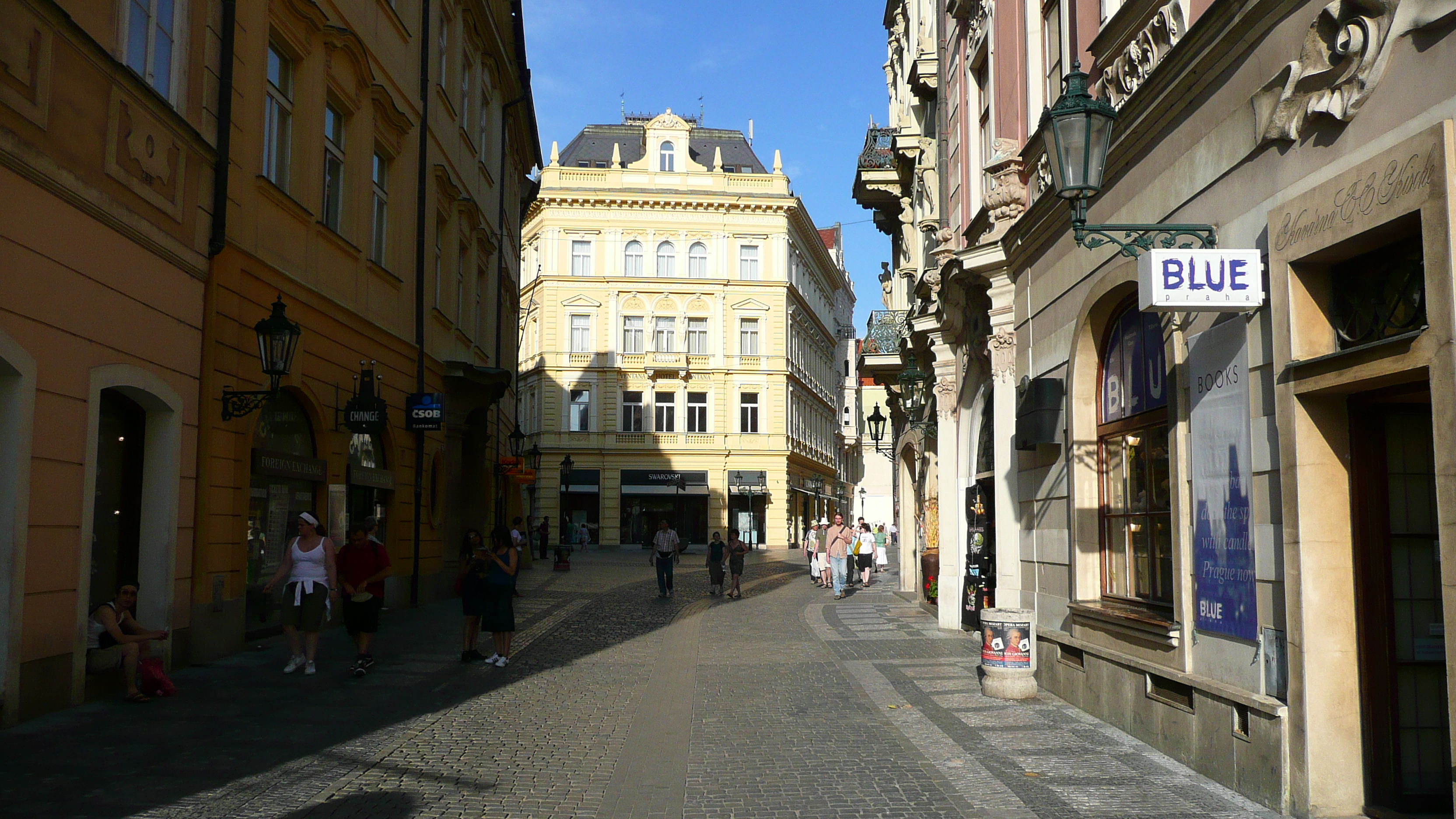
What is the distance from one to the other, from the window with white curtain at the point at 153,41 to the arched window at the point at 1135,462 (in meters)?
8.91

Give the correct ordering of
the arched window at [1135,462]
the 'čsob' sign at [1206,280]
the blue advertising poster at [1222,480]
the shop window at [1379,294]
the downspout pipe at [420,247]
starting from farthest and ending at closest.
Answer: the downspout pipe at [420,247]
the arched window at [1135,462]
the blue advertising poster at [1222,480]
the 'čsob' sign at [1206,280]
the shop window at [1379,294]

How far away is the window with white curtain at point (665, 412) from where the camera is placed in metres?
55.2

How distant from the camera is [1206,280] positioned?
6.72 m

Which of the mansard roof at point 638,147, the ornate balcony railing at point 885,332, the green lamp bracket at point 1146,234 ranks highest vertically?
the mansard roof at point 638,147

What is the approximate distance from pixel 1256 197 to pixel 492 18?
22165 millimetres

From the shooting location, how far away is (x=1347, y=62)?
5793mm

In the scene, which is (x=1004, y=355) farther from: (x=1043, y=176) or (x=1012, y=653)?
(x=1012, y=653)

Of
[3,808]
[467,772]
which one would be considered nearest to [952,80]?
[467,772]

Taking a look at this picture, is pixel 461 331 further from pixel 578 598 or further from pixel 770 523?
pixel 770 523

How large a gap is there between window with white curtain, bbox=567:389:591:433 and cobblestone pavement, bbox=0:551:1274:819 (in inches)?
1618

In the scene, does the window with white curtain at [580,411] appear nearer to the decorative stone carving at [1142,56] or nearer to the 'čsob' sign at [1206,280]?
the decorative stone carving at [1142,56]

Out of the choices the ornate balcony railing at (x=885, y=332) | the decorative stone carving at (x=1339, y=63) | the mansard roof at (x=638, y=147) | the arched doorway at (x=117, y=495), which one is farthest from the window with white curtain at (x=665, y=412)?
the decorative stone carving at (x=1339, y=63)

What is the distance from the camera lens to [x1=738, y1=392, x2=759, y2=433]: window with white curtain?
55969 mm

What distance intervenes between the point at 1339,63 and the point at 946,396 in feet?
41.3
